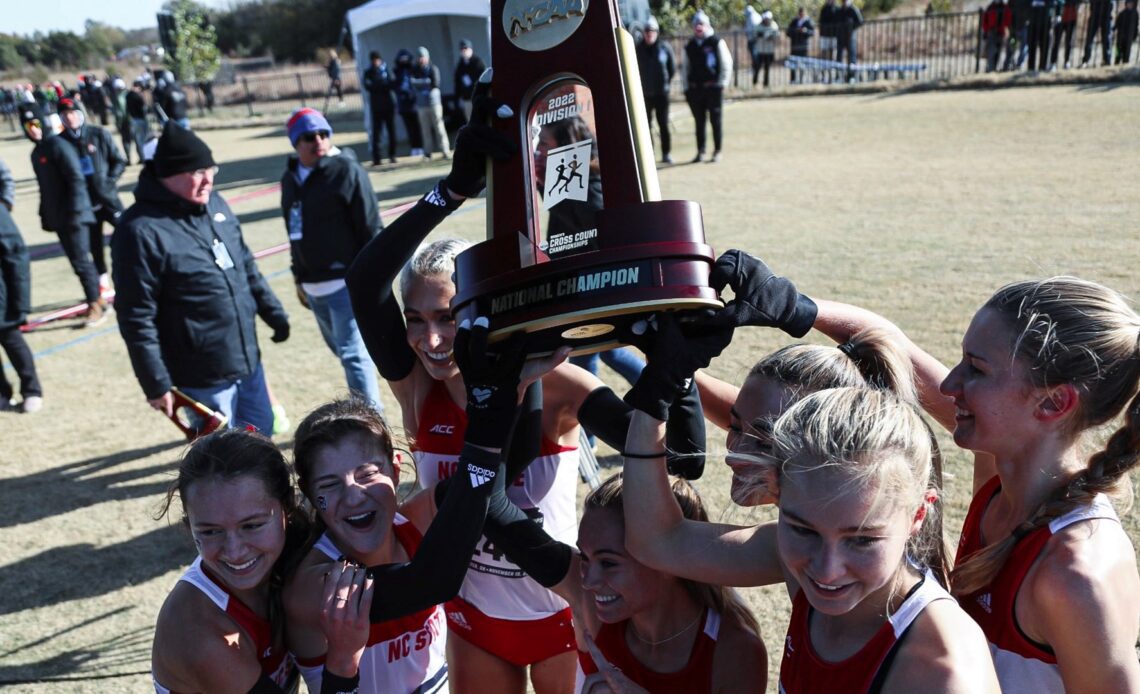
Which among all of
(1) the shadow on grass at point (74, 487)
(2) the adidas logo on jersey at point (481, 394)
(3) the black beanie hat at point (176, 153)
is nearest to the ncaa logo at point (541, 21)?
(2) the adidas logo on jersey at point (481, 394)

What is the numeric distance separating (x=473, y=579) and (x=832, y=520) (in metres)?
1.33

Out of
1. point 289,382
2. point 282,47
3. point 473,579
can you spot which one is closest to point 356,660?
point 473,579

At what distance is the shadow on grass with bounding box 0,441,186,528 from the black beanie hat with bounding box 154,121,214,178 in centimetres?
211

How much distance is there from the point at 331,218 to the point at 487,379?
426 cm

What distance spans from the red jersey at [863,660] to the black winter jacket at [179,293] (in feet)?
12.2

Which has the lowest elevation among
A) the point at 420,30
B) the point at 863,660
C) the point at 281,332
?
the point at 281,332

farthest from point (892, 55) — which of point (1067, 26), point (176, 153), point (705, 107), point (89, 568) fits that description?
point (89, 568)

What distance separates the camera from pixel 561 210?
2096 mm

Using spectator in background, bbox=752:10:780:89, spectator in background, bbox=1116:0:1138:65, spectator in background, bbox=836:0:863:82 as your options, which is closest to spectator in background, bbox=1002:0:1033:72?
spectator in background, bbox=1116:0:1138:65

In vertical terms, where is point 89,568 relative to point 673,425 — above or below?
below

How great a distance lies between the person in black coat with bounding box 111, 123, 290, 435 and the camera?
443 centimetres

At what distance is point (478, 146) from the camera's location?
1.91 metres

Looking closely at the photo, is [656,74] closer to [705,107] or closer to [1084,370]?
[705,107]

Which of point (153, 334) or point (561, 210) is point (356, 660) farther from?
point (153, 334)
